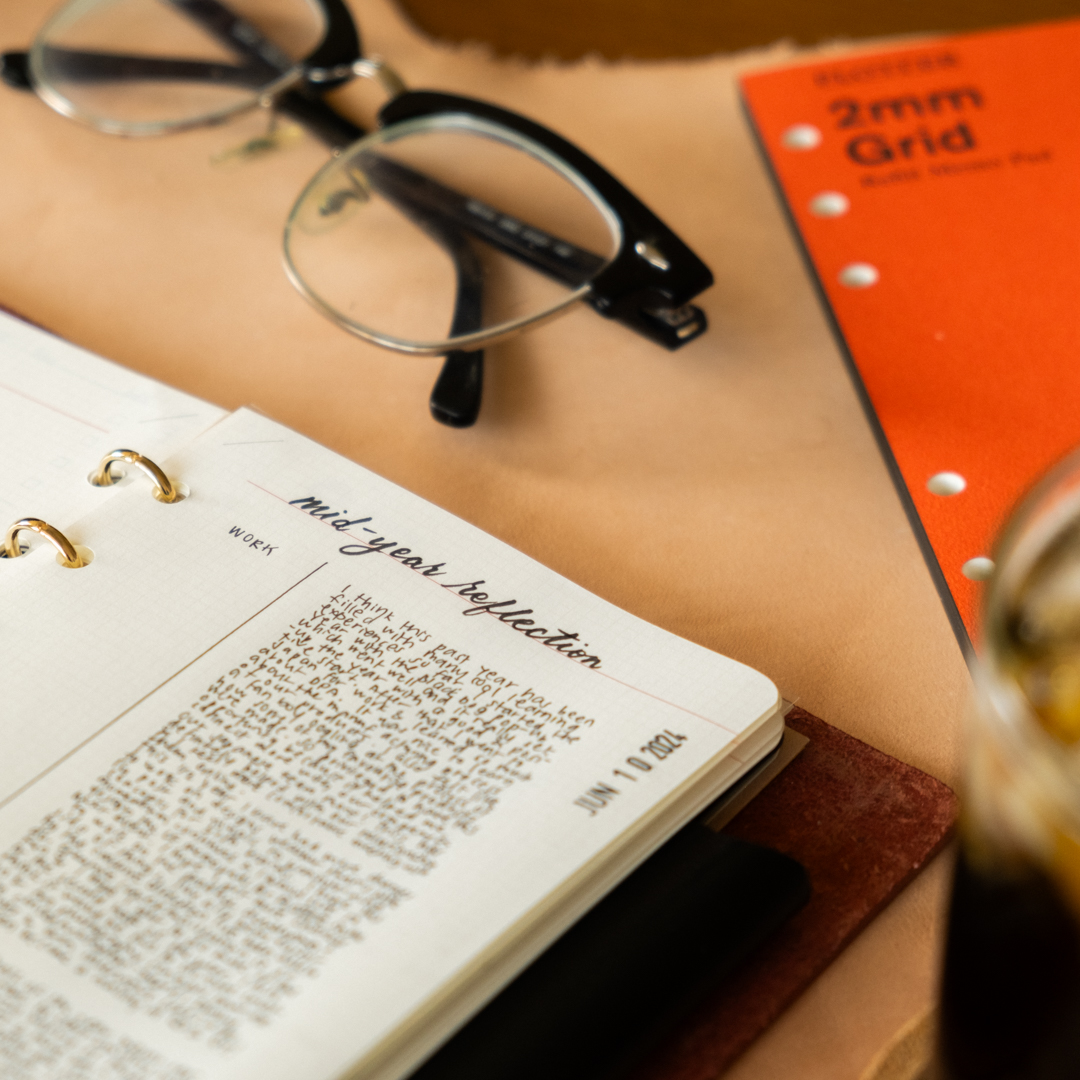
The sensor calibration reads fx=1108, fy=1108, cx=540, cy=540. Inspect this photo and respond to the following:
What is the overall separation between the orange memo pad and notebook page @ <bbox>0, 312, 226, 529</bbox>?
0.33 m

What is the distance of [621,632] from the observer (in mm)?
414

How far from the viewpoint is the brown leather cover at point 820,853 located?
342mm

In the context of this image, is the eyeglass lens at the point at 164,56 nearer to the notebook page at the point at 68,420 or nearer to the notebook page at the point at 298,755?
the notebook page at the point at 68,420

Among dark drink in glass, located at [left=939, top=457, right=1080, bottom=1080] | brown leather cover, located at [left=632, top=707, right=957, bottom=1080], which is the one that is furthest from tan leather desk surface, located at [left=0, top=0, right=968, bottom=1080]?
dark drink in glass, located at [left=939, top=457, right=1080, bottom=1080]

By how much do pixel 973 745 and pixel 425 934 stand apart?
0.17m

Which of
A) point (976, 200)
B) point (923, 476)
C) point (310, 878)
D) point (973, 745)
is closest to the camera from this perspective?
point (973, 745)

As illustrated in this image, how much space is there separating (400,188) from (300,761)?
42 cm

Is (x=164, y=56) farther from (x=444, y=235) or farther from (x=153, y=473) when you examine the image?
(x=153, y=473)

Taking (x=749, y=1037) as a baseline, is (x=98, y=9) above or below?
above

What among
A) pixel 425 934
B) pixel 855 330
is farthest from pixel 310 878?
pixel 855 330

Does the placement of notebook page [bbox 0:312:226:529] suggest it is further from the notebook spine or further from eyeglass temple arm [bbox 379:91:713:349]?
eyeglass temple arm [bbox 379:91:713:349]

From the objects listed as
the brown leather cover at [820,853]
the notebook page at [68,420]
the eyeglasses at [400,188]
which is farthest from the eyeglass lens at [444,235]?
the brown leather cover at [820,853]

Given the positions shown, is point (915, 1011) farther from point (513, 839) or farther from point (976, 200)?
point (976, 200)

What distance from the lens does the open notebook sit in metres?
0.31
